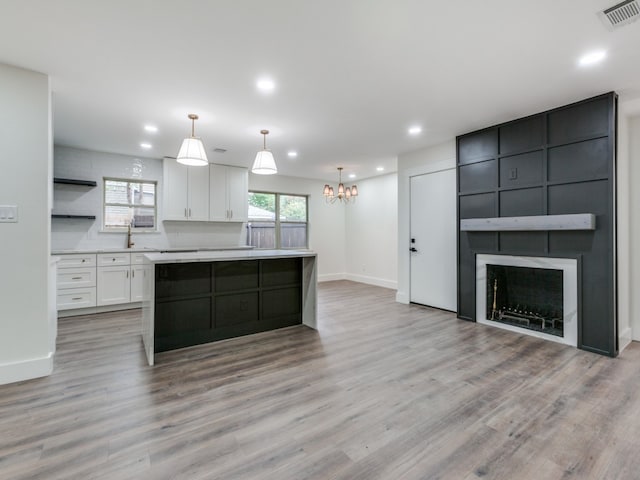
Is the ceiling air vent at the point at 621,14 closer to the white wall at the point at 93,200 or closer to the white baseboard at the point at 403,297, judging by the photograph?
the white baseboard at the point at 403,297

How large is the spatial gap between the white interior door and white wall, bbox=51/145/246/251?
170 inches

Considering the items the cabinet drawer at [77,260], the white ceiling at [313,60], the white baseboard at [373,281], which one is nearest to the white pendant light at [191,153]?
the white ceiling at [313,60]

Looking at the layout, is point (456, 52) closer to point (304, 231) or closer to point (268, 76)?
point (268, 76)

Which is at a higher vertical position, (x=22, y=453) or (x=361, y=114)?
(x=361, y=114)

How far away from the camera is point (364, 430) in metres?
1.89

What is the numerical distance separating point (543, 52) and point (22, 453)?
4.37 meters

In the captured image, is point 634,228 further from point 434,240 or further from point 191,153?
point 191,153

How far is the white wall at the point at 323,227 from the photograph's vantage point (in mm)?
7492

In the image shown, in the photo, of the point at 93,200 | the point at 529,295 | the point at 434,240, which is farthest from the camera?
the point at 93,200

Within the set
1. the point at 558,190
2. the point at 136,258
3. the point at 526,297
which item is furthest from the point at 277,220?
the point at 558,190

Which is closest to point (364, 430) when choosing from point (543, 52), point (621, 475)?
point (621, 475)

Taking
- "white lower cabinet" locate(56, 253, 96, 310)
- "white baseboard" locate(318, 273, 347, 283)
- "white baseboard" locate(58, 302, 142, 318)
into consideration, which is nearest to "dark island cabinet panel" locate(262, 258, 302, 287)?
"white baseboard" locate(58, 302, 142, 318)

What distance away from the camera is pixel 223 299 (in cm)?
349

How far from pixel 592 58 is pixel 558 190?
1.38 metres
